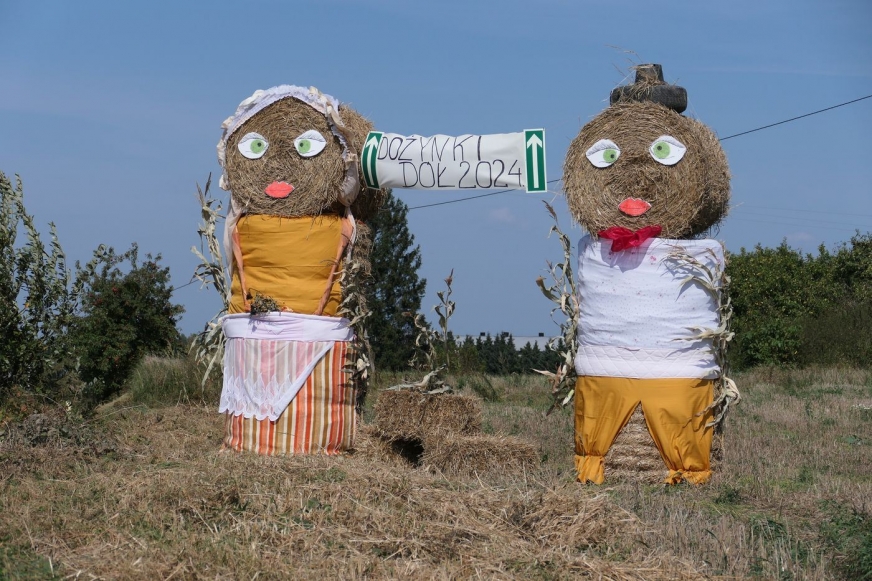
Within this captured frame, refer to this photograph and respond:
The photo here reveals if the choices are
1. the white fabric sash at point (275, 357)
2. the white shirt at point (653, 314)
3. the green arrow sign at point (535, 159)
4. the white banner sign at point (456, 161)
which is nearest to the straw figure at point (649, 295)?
the white shirt at point (653, 314)

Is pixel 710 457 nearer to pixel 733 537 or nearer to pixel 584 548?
pixel 733 537

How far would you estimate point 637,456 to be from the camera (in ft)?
24.7

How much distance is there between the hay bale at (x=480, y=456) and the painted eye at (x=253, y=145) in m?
2.85

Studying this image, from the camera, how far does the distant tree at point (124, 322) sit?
14805 mm

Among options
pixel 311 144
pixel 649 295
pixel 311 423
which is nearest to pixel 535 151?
pixel 649 295

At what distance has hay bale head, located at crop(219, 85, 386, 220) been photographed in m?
8.41

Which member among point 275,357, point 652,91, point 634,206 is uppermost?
point 652,91

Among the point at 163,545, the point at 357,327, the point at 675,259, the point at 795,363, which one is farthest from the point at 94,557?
the point at 795,363

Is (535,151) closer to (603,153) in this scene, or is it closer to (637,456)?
(603,153)

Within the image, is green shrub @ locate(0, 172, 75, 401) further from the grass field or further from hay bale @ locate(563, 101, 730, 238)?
hay bale @ locate(563, 101, 730, 238)

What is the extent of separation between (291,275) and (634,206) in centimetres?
282

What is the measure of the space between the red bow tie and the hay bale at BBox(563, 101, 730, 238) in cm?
8

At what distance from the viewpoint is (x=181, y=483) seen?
20.0 ft

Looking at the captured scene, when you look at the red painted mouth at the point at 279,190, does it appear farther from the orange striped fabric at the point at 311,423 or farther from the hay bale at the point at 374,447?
the hay bale at the point at 374,447
